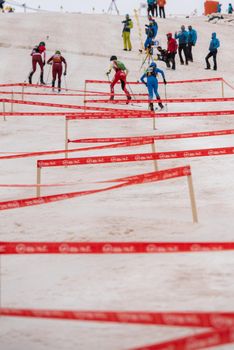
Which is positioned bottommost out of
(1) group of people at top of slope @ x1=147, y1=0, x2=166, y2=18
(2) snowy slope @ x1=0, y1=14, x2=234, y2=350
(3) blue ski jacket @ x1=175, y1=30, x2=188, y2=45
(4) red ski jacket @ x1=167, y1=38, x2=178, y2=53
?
(2) snowy slope @ x1=0, y1=14, x2=234, y2=350

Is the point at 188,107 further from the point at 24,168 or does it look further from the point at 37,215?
the point at 37,215

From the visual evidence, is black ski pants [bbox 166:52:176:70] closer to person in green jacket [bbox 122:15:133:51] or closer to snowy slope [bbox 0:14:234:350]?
person in green jacket [bbox 122:15:133:51]

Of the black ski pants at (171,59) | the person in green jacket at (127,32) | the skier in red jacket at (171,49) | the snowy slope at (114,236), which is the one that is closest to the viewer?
the snowy slope at (114,236)

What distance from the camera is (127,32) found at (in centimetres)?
2798

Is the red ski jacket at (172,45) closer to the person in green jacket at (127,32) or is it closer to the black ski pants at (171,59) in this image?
the black ski pants at (171,59)

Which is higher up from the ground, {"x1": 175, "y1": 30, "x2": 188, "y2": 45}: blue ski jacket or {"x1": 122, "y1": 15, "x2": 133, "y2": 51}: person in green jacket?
{"x1": 122, "y1": 15, "x2": 133, "y2": 51}: person in green jacket

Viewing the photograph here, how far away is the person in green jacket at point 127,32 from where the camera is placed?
27.5m

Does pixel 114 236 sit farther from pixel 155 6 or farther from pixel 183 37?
pixel 155 6

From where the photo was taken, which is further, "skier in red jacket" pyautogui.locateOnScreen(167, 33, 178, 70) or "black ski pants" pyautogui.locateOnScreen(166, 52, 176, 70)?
"black ski pants" pyautogui.locateOnScreen(166, 52, 176, 70)

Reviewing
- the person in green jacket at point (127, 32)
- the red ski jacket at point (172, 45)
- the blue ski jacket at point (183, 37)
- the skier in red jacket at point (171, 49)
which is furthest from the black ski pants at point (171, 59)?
the person in green jacket at point (127, 32)

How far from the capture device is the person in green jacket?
90.1 feet

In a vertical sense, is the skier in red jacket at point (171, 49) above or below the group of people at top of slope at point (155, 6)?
below

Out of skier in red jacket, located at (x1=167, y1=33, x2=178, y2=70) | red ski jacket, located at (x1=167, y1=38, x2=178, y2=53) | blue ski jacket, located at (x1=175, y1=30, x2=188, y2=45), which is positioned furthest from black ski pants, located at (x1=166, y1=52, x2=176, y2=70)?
blue ski jacket, located at (x1=175, y1=30, x2=188, y2=45)

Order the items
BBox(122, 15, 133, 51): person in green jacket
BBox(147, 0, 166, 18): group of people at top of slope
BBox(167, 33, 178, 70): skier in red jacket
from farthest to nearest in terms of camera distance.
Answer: BBox(147, 0, 166, 18): group of people at top of slope → BBox(122, 15, 133, 51): person in green jacket → BBox(167, 33, 178, 70): skier in red jacket
